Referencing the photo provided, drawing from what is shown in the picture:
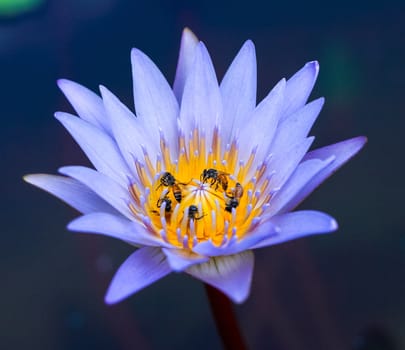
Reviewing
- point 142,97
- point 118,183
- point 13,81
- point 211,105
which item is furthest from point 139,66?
point 13,81

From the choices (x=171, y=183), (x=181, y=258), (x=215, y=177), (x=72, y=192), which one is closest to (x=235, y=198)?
(x=215, y=177)

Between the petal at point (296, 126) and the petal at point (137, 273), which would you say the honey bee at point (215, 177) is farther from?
the petal at point (137, 273)

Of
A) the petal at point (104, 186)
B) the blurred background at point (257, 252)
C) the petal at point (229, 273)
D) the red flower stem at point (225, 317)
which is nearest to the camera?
the petal at point (229, 273)

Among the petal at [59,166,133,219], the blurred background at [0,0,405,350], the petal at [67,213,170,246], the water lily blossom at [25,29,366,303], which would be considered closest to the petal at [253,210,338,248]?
the water lily blossom at [25,29,366,303]

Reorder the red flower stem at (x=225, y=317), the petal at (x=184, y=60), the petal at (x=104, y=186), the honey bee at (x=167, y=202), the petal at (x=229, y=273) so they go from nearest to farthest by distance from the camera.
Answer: the petal at (x=229, y=273) → the petal at (x=104, y=186) → the red flower stem at (x=225, y=317) → the honey bee at (x=167, y=202) → the petal at (x=184, y=60)

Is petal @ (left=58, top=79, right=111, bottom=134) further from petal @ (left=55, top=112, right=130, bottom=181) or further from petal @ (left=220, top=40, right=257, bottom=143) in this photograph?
petal @ (left=220, top=40, right=257, bottom=143)

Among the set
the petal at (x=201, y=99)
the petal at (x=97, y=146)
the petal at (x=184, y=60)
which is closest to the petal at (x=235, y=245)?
the petal at (x=97, y=146)

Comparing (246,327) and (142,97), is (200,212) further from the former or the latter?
(246,327)
